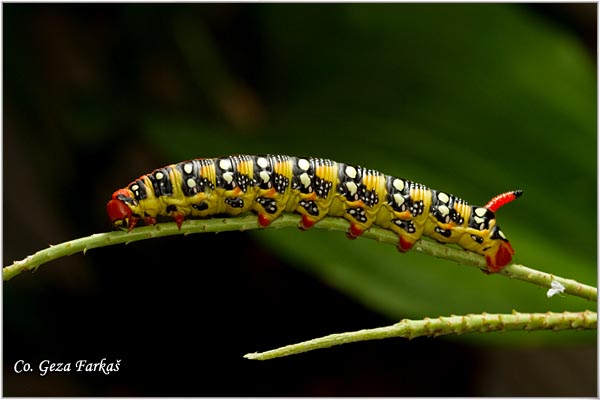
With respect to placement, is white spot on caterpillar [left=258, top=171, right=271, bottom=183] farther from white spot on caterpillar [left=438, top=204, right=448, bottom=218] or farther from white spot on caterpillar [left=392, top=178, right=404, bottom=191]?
white spot on caterpillar [left=438, top=204, right=448, bottom=218]

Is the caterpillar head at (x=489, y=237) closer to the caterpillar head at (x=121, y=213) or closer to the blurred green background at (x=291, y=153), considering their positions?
the blurred green background at (x=291, y=153)

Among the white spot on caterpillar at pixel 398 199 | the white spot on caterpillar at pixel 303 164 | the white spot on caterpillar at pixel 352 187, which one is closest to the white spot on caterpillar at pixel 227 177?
the white spot on caterpillar at pixel 303 164

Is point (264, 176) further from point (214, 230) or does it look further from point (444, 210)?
point (444, 210)

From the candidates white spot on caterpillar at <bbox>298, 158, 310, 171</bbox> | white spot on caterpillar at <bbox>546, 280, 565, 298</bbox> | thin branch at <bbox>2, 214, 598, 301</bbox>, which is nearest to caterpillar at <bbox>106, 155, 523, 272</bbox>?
white spot on caterpillar at <bbox>298, 158, 310, 171</bbox>

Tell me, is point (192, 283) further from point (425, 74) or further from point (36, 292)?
point (425, 74)

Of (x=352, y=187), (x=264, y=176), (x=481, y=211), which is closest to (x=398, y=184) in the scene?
(x=352, y=187)

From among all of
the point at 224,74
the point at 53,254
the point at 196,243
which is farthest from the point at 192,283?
the point at 53,254

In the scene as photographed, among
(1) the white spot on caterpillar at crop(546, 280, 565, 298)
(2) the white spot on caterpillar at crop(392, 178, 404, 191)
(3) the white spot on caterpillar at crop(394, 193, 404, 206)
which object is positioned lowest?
(1) the white spot on caterpillar at crop(546, 280, 565, 298)
